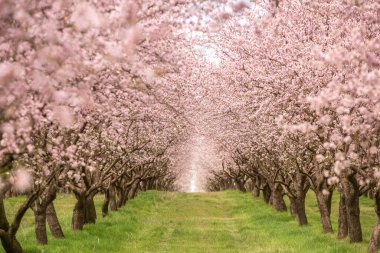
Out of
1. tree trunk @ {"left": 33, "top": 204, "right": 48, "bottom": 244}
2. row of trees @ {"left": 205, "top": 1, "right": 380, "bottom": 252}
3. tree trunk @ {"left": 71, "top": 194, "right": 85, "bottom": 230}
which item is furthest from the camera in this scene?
tree trunk @ {"left": 71, "top": 194, "right": 85, "bottom": 230}

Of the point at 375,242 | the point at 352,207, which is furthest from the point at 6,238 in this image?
the point at 352,207

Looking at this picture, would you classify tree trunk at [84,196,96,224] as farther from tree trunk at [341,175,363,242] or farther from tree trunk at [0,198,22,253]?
tree trunk at [341,175,363,242]

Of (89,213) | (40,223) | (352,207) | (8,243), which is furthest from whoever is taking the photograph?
(89,213)

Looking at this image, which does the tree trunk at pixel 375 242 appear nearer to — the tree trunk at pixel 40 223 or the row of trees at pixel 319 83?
the row of trees at pixel 319 83

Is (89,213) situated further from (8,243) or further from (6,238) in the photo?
(6,238)

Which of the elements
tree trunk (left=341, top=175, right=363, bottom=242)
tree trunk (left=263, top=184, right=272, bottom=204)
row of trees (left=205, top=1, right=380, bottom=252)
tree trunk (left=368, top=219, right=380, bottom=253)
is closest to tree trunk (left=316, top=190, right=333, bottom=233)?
row of trees (left=205, top=1, right=380, bottom=252)

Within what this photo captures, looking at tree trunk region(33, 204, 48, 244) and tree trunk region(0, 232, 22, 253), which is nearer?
tree trunk region(0, 232, 22, 253)

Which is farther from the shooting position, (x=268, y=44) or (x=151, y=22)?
(x=268, y=44)

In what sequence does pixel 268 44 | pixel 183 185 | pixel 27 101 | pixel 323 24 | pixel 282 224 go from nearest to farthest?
pixel 27 101 < pixel 323 24 < pixel 268 44 < pixel 282 224 < pixel 183 185

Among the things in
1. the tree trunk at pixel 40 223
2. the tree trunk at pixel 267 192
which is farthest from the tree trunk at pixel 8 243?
the tree trunk at pixel 267 192

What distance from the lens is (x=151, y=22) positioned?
11188 mm

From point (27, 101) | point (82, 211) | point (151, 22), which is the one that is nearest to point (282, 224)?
point (82, 211)

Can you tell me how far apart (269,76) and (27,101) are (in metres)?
10.6

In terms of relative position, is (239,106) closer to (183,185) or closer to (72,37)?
(72,37)
